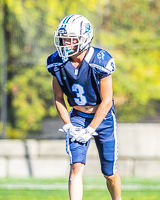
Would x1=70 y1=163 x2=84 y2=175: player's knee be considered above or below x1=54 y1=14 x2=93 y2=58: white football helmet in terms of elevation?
below

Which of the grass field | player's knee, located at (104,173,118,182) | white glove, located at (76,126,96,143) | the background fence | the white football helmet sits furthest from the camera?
the background fence

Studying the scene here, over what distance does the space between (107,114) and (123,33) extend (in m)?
A: 3.13

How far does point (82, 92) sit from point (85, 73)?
21 centimetres

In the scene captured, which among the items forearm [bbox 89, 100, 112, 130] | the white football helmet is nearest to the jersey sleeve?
the white football helmet

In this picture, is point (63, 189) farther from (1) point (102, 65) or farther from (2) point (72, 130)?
(1) point (102, 65)

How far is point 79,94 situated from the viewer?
4488 mm

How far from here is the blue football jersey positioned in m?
4.31

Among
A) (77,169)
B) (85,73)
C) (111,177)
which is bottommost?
(111,177)

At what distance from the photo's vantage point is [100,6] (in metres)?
7.51

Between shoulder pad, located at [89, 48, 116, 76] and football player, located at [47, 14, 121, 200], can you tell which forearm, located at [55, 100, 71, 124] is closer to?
football player, located at [47, 14, 121, 200]

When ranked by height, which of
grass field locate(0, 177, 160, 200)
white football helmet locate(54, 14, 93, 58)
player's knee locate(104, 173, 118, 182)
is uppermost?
white football helmet locate(54, 14, 93, 58)

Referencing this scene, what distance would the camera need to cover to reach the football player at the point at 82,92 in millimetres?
4285

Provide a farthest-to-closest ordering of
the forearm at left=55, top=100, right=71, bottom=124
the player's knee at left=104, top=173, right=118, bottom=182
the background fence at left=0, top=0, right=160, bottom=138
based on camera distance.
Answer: the background fence at left=0, top=0, right=160, bottom=138
the player's knee at left=104, top=173, right=118, bottom=182
the forearm at left=55, top=100, right=71, bottom=124

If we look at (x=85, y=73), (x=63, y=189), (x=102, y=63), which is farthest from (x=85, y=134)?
(x=63, y=189)
